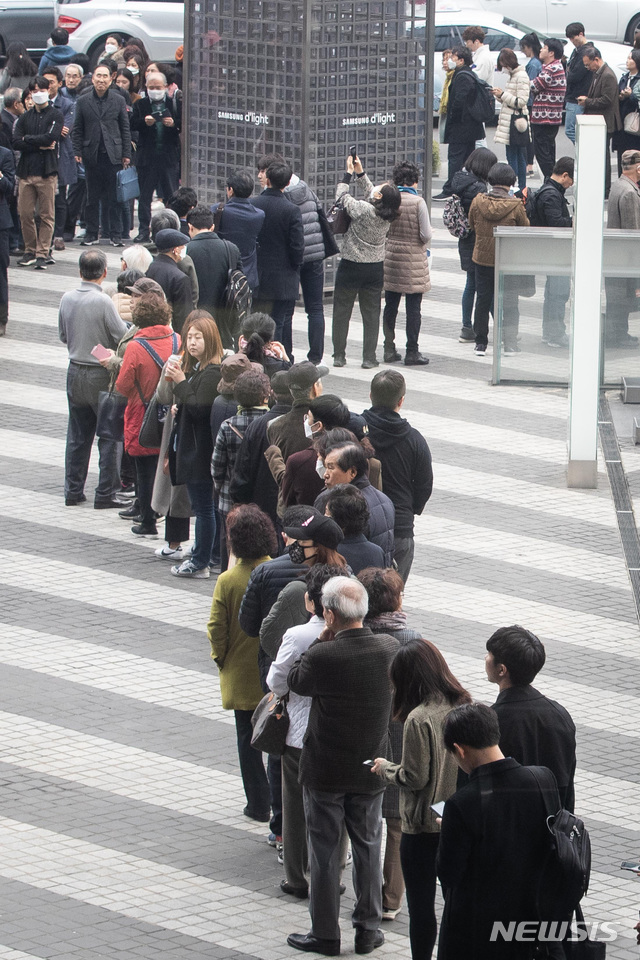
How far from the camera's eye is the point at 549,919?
16.9 feet

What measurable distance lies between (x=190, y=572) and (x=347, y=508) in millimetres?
3740

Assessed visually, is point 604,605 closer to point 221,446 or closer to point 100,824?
point 221,446

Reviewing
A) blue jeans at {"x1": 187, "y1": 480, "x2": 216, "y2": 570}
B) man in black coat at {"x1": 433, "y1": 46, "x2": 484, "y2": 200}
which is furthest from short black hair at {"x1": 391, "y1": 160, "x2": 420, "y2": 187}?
man in black coat at {"x1": 433, "y1": 46, "x2": 484, "y2": 200}

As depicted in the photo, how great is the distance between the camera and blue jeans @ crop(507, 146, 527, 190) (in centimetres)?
2273

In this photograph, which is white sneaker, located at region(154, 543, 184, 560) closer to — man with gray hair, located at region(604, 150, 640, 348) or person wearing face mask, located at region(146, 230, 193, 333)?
person wearing face mask, located at region(146, 230, 193, 333)

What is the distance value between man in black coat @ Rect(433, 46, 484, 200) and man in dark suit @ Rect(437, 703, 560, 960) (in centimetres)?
1682

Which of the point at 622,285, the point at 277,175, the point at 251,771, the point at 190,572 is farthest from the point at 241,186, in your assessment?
the point at 251,771

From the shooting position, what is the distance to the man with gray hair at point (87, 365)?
11938mm

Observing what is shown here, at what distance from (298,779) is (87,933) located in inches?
38.7

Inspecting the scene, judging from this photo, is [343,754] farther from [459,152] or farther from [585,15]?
[585,15]

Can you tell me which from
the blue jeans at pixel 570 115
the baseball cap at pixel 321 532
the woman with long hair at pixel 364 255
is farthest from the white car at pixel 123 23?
the baseball cap at pixel 321 532

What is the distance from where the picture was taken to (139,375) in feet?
36.7

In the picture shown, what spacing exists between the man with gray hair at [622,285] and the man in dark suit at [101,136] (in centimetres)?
639

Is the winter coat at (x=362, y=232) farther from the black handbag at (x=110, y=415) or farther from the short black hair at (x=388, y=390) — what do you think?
the short black hair at (x=388, y=390)
